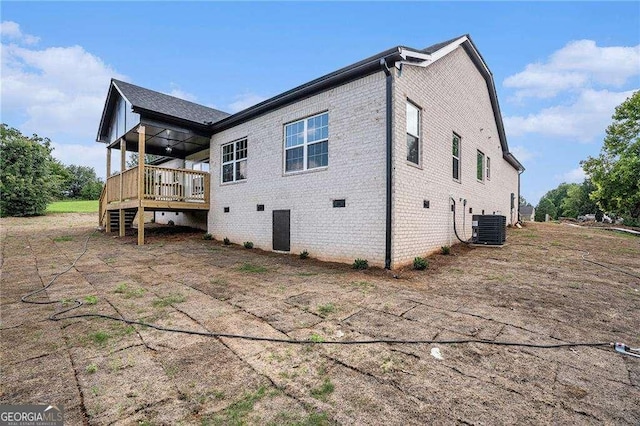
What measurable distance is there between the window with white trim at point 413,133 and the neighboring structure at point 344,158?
3 cm

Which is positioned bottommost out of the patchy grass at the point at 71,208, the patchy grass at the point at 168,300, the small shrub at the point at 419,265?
the patchy grass at the point at 168,300

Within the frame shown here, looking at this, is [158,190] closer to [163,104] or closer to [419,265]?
[163,104]

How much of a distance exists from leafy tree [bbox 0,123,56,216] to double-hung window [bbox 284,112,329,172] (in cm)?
2019

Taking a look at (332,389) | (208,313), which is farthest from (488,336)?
(208,313)

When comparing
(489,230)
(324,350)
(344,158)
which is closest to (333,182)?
(344,158)

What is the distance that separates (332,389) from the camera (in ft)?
7.84

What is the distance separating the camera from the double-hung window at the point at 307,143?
28.1 ft

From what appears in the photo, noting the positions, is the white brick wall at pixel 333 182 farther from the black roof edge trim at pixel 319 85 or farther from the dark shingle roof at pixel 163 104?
the dark shingle roof at pixel 163 104

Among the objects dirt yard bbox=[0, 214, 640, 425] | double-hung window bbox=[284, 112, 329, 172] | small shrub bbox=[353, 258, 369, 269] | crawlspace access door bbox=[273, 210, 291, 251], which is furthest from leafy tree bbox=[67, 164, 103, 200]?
small shrub bbox=[353, 258, 369, 269]

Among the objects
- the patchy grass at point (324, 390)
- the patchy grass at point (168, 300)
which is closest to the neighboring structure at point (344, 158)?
the patchy grass at point (168, 300)

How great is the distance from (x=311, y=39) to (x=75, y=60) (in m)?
11.9

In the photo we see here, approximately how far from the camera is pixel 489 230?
409 inches

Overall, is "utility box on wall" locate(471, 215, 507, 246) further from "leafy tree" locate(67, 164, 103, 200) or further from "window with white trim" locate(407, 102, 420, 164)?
"leafy tree" locate(67, 164, 103, 200)

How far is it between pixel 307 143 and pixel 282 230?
2.82 metres
